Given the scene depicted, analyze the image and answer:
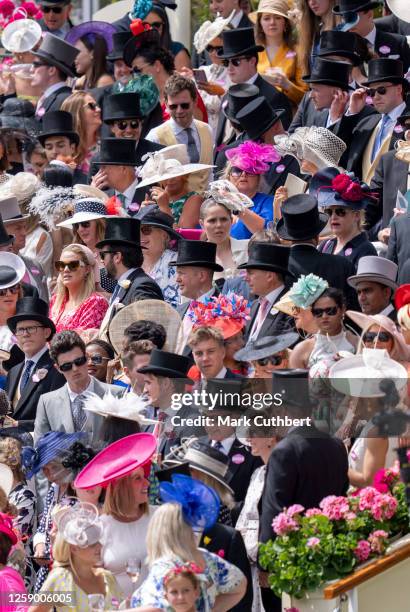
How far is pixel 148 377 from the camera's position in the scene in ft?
33.7

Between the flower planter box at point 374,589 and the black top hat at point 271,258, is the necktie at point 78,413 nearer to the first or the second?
the black top hat at point 271,258

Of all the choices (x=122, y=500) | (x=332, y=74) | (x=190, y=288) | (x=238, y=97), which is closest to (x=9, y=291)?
(x=190, y=288)

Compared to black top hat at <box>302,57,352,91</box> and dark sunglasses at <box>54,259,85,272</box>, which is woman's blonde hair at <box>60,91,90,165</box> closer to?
black top hat at <box>302,57,352,91</box>

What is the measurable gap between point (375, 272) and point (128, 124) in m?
4.16

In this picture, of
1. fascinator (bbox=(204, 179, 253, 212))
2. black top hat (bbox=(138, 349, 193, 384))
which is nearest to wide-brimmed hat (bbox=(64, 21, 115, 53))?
fascinator (bbox=(204, 179, 253, 212))

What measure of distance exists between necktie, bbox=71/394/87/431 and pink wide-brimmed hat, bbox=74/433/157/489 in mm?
1495

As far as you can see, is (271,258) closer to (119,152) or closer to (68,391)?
(68,391)

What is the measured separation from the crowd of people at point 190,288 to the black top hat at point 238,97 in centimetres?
3

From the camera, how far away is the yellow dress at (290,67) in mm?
14945

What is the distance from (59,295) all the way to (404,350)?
3.70m

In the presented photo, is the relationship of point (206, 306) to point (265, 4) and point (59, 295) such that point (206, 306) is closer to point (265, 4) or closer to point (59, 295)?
point (59, 295)

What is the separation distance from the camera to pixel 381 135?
1292 cm

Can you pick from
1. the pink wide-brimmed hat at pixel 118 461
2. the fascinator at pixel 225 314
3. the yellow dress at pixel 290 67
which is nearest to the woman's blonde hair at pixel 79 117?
the yellow dress at pixel 290 67

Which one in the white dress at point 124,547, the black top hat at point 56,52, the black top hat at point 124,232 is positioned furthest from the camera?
the black top hat at point 56,52
